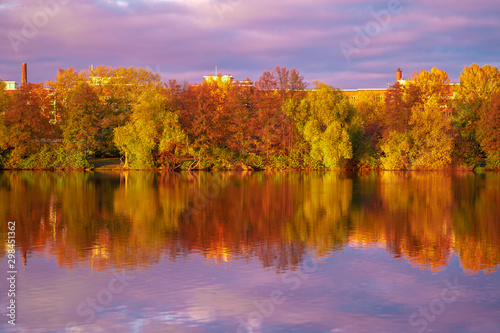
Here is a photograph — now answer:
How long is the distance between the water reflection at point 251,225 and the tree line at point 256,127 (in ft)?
97.0

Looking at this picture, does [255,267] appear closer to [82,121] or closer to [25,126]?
[82,121]

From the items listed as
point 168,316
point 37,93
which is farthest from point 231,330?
point 37,93

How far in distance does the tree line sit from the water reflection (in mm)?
29563

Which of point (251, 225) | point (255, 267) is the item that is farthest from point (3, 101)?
point (255, 267)

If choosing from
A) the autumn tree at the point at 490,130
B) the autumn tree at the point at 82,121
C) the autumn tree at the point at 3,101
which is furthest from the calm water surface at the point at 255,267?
the autumn tree at the point at 3,101

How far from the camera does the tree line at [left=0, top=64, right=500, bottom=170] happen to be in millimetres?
65250

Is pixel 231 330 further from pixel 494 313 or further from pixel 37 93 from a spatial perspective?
pixel 37 93

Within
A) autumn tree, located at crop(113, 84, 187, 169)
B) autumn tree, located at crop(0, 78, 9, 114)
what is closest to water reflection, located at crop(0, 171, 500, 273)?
autumn tree, located at crop(113, 84, 187, 169)

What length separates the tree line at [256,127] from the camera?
2569 inches

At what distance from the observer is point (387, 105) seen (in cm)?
6850

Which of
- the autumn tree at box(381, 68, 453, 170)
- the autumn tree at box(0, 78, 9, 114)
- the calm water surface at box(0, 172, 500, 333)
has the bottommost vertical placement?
the calm water surface at box(0, 172, 500, 333)

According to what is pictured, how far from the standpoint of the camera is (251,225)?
22.1m

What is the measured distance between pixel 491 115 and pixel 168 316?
60010 mm

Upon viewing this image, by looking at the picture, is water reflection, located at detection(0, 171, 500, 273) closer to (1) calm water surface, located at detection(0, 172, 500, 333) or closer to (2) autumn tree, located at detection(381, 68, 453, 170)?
(1) calm water surface, located at detection(0, 172, 500, 333)
